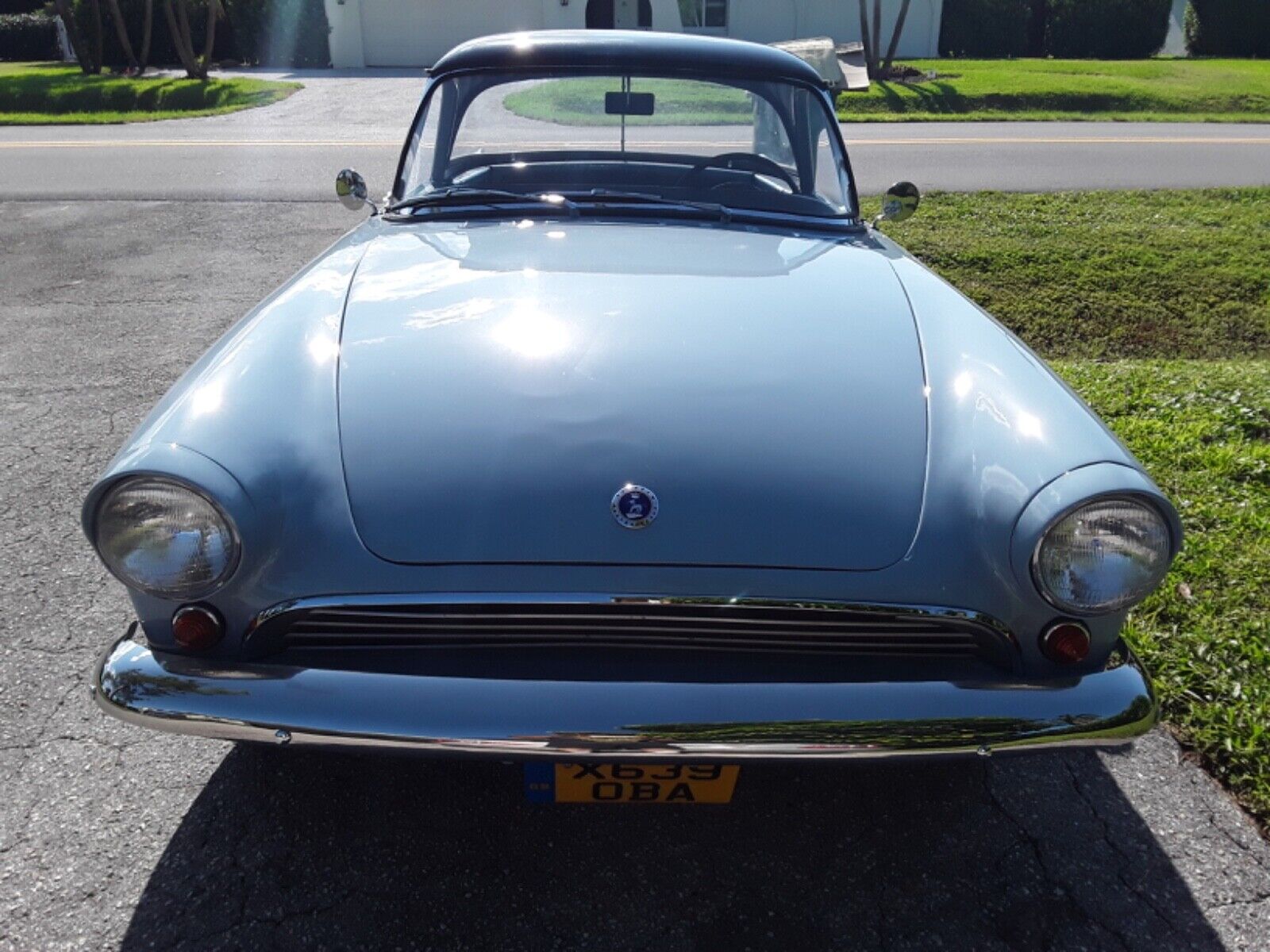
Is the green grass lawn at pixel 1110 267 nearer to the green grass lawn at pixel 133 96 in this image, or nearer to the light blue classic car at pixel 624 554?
the light blue classic car at pixel 624 554

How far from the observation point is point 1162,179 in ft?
32.3

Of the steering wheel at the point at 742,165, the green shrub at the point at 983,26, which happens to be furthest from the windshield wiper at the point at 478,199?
the green shrub at the point at 983,26

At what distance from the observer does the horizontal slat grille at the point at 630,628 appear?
1817mm

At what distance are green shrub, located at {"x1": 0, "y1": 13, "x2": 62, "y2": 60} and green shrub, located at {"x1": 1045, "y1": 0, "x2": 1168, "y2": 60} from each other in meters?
23.1

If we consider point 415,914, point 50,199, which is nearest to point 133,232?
point 50,199

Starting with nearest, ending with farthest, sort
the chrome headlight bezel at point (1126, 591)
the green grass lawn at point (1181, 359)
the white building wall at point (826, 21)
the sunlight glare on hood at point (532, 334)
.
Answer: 1. the chrome headlight bezel at point (1126, 591)
2. the sunlight glare on hood at point (532, 334)
3. the green grass lawn at point (1181, 359)
4. the white building wall at point (826, 21)

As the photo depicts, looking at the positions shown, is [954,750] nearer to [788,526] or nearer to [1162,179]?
[788,526]

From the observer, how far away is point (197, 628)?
1.88 metres

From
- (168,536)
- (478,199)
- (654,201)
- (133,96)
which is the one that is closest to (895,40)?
(133,96)

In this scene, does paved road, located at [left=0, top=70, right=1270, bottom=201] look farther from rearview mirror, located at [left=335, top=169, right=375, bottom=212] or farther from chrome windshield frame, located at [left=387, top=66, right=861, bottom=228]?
chrome windshield frame, located at [left=387, top=66, right=861, bottom=228]

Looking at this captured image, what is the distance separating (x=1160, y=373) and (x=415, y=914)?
163 inches

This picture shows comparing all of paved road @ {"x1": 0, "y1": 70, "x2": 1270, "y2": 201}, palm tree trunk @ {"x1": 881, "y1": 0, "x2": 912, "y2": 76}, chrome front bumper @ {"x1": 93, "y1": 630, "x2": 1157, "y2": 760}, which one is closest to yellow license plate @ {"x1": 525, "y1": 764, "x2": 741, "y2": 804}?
chrome front bumper @ {"x1": 93, "y1": 630, "x2": 1157, "y2": 760}

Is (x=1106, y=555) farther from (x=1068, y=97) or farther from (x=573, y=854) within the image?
(x=1068, y=97)

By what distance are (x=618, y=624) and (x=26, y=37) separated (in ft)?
95.6
